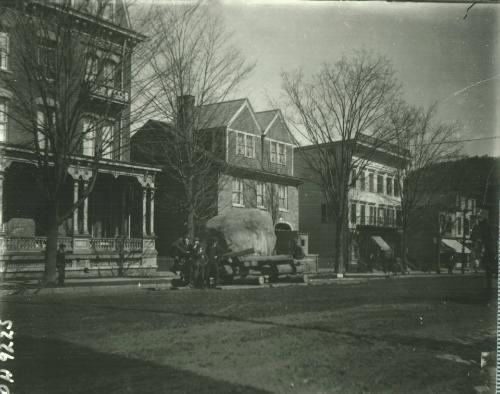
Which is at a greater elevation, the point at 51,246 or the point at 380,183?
the point at 380,183

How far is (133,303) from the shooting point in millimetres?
13164

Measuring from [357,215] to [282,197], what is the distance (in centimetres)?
954

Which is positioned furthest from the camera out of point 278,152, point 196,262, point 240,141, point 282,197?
point 278,152

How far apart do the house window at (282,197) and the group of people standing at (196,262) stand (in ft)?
65.2

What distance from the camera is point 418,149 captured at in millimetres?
32469

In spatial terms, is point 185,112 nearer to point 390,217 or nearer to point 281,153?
point 281,153

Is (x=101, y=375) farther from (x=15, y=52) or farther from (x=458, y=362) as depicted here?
(x=15, y=52)

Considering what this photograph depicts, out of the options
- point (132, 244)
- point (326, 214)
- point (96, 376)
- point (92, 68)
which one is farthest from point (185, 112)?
point (326, 214)

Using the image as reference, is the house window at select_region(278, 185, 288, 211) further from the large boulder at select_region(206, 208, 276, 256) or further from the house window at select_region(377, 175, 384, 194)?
the large boulder at select_region(206, 208, 276, 256)

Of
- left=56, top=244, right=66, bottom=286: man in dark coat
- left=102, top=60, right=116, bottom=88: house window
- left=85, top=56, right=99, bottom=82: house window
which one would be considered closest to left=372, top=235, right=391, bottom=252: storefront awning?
left=56, top=244, right=66, bottom=286: man in dark coat

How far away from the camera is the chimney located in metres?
23.3

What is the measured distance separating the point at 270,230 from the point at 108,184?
29.9 feet

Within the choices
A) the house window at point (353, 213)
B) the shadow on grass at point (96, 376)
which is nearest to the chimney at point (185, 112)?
the shadow on grass at point (96, 376)

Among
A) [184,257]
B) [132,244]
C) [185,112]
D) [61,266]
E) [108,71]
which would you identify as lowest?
[61,266]
